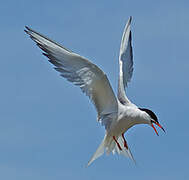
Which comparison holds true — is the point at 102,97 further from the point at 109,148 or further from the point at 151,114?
the point at 109,148

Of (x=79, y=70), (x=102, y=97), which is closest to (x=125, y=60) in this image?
(x=102, y=97)

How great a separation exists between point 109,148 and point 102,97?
3.79 feet

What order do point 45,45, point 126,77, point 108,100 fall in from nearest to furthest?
1. point 45,45
2. point 108,100
3. point 126,77

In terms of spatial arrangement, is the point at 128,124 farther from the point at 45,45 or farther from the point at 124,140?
the point at 45,45

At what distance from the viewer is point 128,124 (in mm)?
13266

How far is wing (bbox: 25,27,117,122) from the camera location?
1262cm

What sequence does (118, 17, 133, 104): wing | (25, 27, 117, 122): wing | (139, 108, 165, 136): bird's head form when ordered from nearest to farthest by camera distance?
(25, 27, 117, 122): wing < (139, 108, 165, 136): bird's head < (118, 17, 133, 104): wing

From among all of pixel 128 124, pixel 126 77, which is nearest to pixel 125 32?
pixel 126 77

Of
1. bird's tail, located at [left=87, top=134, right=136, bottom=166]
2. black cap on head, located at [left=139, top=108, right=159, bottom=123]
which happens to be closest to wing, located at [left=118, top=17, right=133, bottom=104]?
black cap on head, located at [left=139, top=108, right=159, bottom=123]

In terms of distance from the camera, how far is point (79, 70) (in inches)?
509

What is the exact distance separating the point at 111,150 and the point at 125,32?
10.6 ft

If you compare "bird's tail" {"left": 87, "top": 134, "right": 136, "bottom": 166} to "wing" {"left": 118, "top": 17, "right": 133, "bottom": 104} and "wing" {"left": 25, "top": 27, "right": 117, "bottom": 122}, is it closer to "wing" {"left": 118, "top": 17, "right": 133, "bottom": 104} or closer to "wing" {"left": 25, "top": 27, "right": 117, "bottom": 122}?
"wing" {"left": 25, "top": 27, "right": 117, "bottom": 122}

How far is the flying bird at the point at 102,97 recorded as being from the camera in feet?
41.7

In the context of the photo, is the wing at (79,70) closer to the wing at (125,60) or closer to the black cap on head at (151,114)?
A: the black cap on head at (151,114)
